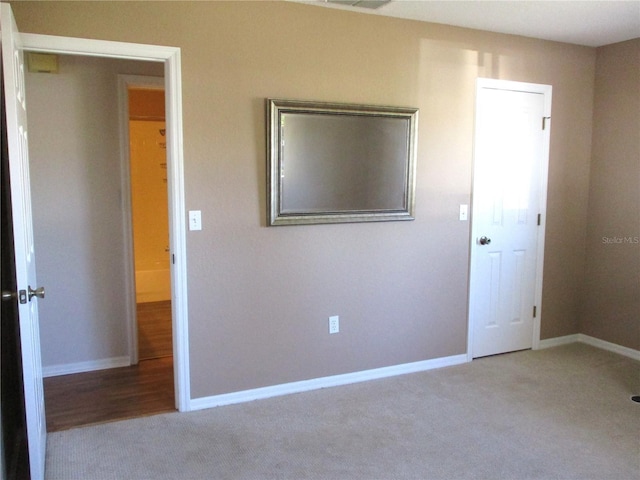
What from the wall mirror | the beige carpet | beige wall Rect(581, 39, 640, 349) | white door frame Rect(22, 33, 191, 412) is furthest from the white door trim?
beige wall Rect(581, 39, 640, 349)

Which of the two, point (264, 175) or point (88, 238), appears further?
point (88, 238)

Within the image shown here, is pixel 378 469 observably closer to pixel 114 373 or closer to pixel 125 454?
pixel 125 454

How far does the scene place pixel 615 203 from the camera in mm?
4051

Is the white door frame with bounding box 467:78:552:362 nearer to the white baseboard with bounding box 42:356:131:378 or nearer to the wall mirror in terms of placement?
the wall mirror

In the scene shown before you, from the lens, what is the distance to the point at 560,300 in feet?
14.0

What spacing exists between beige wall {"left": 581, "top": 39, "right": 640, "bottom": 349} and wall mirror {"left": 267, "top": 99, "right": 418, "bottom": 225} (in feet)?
5.69

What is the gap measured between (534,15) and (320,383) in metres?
2.67

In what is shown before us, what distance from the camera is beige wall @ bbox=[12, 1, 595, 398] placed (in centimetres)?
289

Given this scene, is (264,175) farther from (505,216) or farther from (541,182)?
(541,182)

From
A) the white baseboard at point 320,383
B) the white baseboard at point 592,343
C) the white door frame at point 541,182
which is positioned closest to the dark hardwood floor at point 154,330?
the white baseboard at point 320,383

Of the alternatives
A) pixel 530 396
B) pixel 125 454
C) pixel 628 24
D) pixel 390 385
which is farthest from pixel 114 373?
pixel 628 24

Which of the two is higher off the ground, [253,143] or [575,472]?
[253,143]

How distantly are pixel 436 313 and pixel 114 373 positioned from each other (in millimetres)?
2280

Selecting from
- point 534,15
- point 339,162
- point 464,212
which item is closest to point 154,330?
point 339,162
